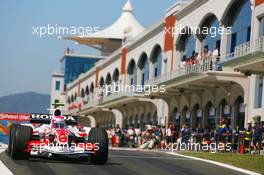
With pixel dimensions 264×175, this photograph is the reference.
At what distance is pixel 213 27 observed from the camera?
1511 inches

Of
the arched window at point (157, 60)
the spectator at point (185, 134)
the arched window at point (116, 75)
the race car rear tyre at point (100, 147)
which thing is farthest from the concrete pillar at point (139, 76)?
the race car rear tyre at point (100, 147)

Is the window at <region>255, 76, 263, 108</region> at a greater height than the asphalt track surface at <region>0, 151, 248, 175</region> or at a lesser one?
greater

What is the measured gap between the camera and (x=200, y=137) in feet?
112

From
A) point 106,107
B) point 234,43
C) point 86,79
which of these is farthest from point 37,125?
point 86,79

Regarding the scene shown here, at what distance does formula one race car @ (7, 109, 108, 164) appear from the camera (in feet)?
52.0

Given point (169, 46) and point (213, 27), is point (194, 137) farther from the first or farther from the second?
point (169, 46)

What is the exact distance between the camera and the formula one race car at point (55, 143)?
52.0ft

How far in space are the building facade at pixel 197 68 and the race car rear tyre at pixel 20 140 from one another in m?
11.9

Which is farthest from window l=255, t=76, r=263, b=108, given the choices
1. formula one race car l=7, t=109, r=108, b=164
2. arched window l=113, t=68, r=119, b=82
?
arched window l=113, t=68, r=119, b=82

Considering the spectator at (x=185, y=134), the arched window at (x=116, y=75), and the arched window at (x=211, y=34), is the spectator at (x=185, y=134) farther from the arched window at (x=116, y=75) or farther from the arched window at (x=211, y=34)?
the arched window at (x=116, y=75)

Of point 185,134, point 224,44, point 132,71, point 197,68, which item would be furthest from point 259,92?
point 132,71

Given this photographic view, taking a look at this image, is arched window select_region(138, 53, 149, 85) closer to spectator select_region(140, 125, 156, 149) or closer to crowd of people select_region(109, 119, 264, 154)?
crowd of people select_region(109, 119, 264, 154)

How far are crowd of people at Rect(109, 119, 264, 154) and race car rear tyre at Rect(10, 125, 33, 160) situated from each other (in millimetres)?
12308

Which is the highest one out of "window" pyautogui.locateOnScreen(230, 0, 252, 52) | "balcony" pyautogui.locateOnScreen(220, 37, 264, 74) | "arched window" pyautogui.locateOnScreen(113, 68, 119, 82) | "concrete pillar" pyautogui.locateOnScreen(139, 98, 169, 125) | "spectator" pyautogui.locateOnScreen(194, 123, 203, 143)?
"window" pyautogui.locateOnScreen(230, 0, 252, 52)
